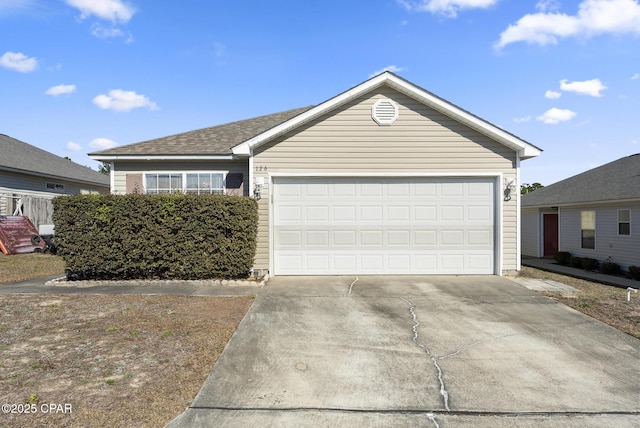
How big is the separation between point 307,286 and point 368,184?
3.33 m

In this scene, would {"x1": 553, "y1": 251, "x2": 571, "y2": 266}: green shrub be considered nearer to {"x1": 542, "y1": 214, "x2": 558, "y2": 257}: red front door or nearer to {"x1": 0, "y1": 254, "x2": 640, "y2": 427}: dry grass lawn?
{"x1": 542, "y1": 214, "x2": 558, "y2": 257}: red front door

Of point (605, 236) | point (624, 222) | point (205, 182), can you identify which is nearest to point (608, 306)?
point (624, 222)

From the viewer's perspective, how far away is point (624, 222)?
1239 centimetres

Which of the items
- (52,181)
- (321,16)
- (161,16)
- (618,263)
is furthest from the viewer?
(52,181)

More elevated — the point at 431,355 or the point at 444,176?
the point at 444,176

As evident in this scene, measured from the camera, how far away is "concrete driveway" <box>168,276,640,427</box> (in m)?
3.26

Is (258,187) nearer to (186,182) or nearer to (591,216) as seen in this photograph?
(186,182)

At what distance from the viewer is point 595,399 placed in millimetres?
3561

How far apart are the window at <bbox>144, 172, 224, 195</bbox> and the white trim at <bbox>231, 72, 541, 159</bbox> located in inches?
69.0

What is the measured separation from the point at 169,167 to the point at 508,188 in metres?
9.89

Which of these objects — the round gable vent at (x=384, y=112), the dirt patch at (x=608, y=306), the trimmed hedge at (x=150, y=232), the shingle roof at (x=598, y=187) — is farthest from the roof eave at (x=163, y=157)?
the shingle roof at (x=598, y=187)

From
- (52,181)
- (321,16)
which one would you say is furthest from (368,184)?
(52,181)

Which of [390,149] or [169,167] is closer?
[390,149]

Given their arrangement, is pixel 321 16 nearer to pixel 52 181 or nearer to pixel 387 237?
pixel 387 237
